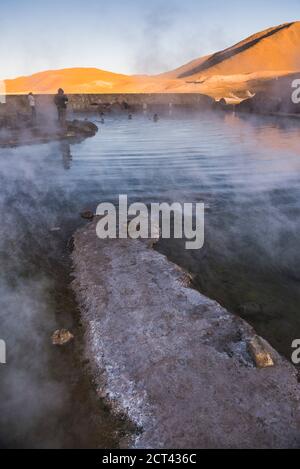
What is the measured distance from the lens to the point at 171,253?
675cm

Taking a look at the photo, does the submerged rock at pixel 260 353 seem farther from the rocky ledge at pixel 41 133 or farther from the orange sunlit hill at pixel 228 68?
the orange sunlit hill at pixel 228 68

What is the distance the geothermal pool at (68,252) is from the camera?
3.56 metres

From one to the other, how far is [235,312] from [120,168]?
9.61 metres

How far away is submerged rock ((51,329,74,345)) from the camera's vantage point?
4.34m

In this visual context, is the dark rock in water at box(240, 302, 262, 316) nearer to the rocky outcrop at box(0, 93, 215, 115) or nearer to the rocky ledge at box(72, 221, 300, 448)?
the rocky ledge at box(72, 221, 300, 448)

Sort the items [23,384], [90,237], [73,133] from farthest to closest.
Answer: [73,133] → [90,237] → [23,384]

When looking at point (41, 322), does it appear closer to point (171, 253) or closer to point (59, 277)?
point (59, 277)

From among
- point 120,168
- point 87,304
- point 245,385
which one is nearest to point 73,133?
point 120,168

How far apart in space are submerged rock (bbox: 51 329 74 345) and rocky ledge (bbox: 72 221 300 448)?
0.75 ft

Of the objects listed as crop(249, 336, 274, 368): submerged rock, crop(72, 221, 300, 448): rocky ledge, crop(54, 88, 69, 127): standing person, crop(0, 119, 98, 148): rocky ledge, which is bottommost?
crop(72, 221, 300, 448): rocky ledge

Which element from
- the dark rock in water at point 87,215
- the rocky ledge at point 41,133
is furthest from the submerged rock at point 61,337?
the rocky ledge at point 41,133

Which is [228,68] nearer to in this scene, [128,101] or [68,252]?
[128,101]

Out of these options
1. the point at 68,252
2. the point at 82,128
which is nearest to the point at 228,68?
the point at 82,128

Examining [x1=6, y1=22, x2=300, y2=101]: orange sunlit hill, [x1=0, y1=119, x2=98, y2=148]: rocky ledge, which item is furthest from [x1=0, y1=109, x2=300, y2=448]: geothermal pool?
[x1=6, y1=22, x2=300, y2=101]: orange sunlit hill
